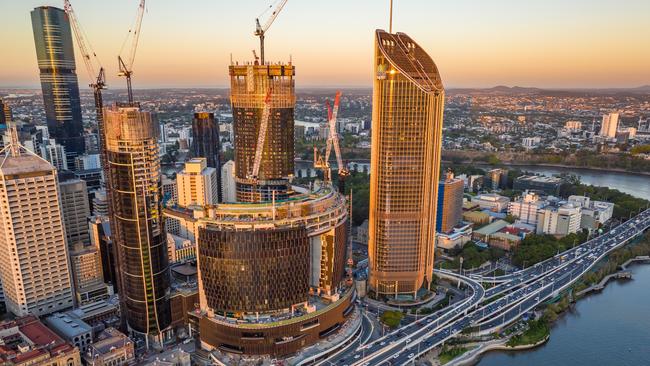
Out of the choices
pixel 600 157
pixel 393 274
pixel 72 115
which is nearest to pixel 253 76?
pixel 393 274

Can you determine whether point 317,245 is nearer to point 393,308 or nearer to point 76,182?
point 393,308

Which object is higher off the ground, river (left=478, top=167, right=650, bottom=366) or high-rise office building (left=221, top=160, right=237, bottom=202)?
high-rise office building (left=221, top=160, right=237, bottom=202)

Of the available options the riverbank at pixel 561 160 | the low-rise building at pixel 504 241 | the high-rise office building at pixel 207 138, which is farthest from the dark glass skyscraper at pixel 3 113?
the riverbank at pixel 561 160

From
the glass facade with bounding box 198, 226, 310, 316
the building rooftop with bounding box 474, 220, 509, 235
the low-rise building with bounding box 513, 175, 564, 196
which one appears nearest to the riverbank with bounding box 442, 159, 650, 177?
the low-rise building with bounding box 513, 175, 564, 196

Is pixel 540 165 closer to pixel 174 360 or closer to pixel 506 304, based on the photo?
pixel 506 304

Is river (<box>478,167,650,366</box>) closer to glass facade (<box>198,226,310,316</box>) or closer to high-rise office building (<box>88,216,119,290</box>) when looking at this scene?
glass facade (<box>198,226,310,316</box>)

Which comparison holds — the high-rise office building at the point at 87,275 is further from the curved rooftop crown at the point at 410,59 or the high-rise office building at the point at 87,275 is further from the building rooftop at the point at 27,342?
the curved rooftop crown at the point at 410,59

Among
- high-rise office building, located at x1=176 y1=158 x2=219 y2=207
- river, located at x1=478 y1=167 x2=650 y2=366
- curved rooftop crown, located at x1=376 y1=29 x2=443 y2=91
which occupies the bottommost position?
river, located at x1=478 y1=167 x2=650 y2=366
